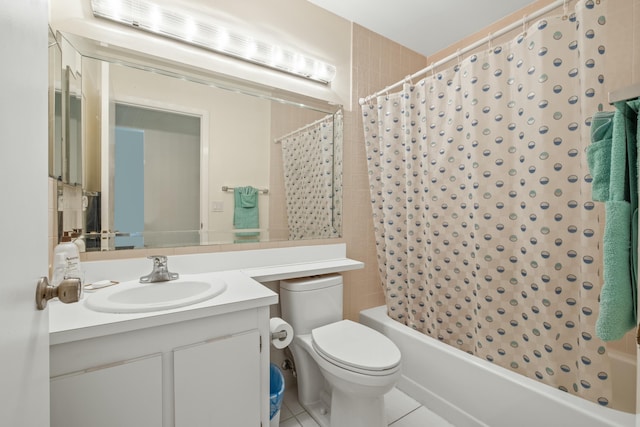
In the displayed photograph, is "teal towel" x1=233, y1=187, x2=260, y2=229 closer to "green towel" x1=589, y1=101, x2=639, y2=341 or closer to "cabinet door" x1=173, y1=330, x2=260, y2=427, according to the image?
"cabinet door" x1=173, y1=330, x2=260, y2=427

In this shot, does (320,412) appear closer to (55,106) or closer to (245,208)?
(245,208)

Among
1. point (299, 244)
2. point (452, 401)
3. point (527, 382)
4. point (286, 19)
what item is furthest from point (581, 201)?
point (286, 19)

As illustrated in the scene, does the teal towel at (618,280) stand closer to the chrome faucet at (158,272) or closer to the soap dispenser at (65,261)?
the chrome faucet at (158,272)

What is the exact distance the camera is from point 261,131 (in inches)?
65.9

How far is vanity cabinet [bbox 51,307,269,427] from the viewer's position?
0.83 metres

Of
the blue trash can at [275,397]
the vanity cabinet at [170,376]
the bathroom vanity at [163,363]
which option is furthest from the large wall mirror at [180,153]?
the blue trash can at [275,397]

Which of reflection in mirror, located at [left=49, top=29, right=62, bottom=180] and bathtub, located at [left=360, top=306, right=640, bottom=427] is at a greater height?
reflection in mirror, located at [left=49, top=29, right=62, bottom=180]

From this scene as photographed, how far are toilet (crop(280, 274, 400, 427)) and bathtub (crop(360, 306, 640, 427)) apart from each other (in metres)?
0.36

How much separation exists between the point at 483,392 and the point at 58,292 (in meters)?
1.64

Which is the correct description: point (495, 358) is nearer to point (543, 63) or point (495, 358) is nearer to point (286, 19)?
point (543, 63)

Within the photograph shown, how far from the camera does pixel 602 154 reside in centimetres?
73

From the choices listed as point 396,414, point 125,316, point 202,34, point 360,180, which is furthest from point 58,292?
point 360,180

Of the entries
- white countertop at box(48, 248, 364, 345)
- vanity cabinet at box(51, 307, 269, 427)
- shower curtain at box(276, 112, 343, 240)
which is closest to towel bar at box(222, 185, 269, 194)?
shower curtain at box(276, 112, 343, 240)

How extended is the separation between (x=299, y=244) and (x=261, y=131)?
719 millimetres
